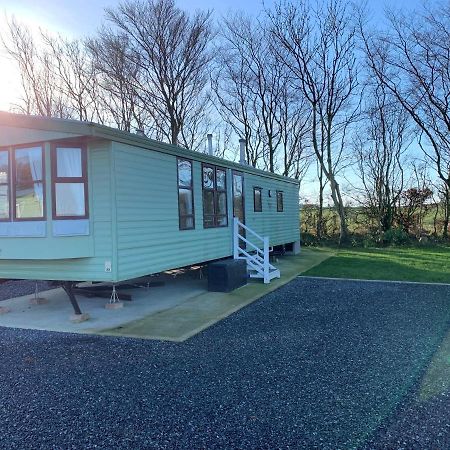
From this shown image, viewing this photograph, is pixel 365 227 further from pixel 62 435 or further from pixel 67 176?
pixel 62 435

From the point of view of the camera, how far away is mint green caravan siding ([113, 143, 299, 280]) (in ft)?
19.4

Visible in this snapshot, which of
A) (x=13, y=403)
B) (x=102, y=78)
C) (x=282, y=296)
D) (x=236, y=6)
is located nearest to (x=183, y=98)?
(x=102, y=78)

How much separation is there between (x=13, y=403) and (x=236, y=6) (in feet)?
64.5

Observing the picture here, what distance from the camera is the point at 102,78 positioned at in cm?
1816

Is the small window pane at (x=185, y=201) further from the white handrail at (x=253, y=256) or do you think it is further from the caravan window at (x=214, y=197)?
the white handrail at (x=253, y=256)

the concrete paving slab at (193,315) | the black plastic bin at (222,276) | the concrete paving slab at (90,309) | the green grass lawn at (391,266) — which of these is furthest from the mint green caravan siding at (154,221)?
the green grass lawn at (391,266)

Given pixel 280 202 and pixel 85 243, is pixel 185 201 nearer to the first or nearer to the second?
pixel 85 243

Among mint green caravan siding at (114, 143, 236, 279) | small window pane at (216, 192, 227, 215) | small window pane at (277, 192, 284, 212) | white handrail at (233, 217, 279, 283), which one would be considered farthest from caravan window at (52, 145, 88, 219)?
small window pane at (277, 192, 284, 212)

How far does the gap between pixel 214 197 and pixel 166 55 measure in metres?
11.3

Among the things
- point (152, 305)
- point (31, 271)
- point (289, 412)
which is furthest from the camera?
point (152, 305)

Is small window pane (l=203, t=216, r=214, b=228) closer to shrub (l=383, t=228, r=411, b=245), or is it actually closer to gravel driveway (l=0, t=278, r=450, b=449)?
gravel driveway (l=0, t=278, r=450, b=449)

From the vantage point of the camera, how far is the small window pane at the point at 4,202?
A: 19.5 ft

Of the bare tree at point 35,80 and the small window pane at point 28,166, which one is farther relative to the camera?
the bare tree at point 35,80

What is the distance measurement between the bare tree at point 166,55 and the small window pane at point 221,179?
1026 centimetres
